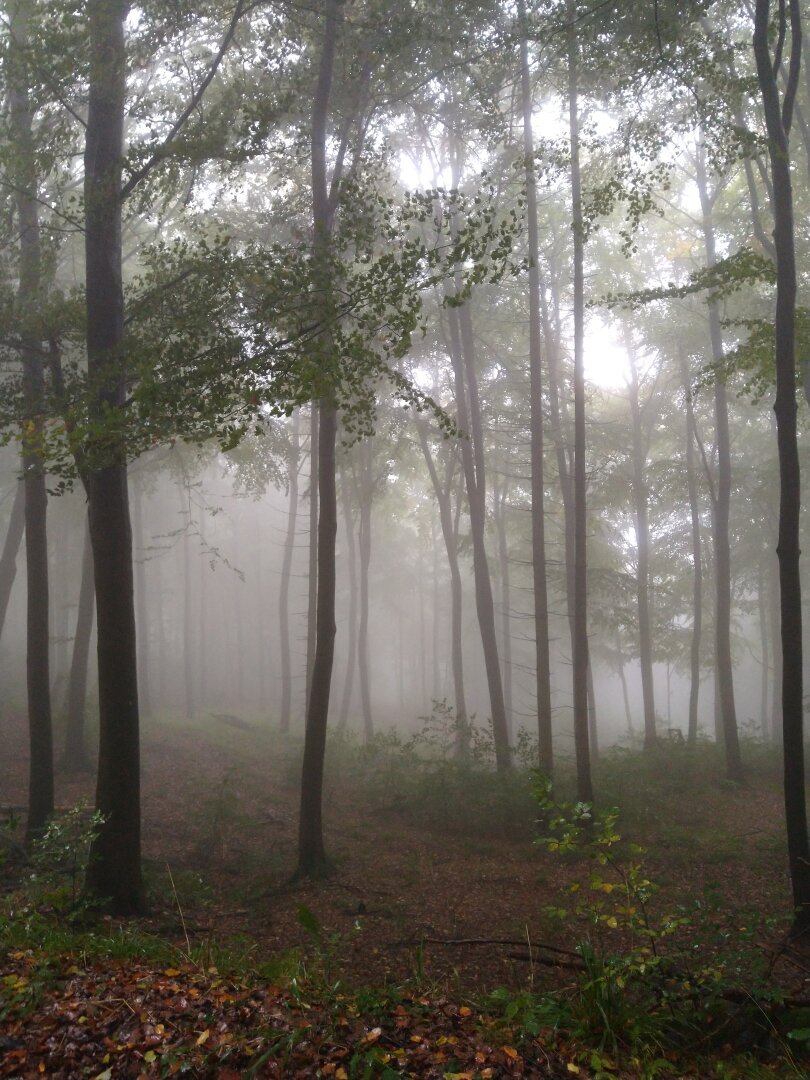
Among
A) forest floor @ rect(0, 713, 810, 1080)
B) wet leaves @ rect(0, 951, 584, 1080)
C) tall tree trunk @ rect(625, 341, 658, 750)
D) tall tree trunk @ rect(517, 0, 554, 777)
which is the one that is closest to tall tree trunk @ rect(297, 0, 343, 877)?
forest floor @ rect(0, 713, 810, 1080)

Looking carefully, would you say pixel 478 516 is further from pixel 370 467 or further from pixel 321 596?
pixel 321 596

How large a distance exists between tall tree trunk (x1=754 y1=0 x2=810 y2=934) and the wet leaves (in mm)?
4052

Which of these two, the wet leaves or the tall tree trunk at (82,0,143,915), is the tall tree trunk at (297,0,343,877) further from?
the wet leaves

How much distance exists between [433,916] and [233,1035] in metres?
4.64

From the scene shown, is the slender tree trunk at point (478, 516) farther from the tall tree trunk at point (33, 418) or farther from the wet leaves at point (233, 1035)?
the wet leaves at point (233, 1035)

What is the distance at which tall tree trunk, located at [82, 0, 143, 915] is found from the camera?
705 cm

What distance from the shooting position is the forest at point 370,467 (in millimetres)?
4555

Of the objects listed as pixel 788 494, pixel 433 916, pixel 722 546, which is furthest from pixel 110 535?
pixel 722 546

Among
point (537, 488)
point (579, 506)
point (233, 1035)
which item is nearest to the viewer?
point (233, 1035)

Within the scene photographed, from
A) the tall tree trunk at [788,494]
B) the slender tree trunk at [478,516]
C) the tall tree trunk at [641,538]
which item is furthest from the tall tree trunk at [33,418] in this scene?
the tall tree trunk at [641,538]

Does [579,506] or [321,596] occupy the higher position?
[579,506]

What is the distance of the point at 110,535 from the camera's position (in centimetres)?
725

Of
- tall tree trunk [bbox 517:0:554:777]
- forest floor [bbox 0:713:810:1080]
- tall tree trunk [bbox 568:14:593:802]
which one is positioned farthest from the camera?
tall tree trunk [bbox 517:0:554:777]

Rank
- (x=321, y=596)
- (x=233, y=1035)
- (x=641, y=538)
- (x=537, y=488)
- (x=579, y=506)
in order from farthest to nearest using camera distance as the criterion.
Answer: (x=641, y=538)
(x=537, y=488)
(x=579, y=506)
(x=321, y=596)
(x=233, y=1035)
